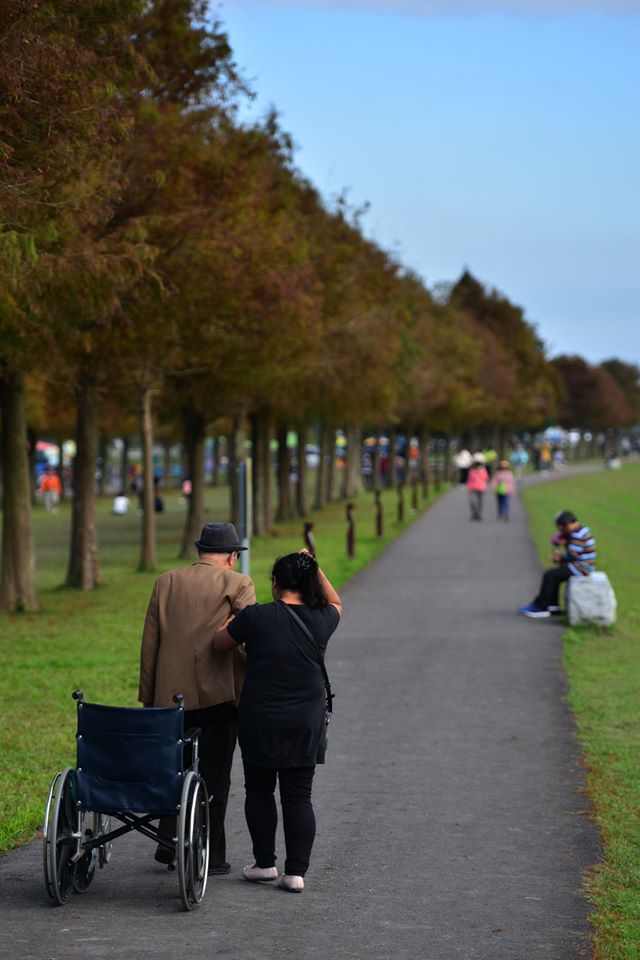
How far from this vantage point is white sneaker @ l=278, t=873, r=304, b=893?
7.44 metres

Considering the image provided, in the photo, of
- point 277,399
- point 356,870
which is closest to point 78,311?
point 356,870

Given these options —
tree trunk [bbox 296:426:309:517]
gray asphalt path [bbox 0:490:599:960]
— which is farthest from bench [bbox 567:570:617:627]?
tree trunk [bbox 296:426:309:517]

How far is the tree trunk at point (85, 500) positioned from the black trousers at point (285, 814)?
18.8 meters

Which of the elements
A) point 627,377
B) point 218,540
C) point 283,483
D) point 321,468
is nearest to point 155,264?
point 218,540

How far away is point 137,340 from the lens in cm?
2314

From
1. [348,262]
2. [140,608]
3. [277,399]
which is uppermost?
[348,262]

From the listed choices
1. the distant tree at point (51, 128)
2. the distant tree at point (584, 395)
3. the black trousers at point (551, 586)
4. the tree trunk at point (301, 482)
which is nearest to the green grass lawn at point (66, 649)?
the distant tree at point (51, 128)

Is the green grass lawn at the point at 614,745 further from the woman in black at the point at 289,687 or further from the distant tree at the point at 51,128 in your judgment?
the distant tree at the point at 51,128

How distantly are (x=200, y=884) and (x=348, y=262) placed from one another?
3281cm

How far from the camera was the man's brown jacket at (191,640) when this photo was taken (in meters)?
7.64

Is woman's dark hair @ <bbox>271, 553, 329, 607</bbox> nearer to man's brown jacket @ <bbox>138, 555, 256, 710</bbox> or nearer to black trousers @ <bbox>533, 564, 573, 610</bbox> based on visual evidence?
man's brown jacket @ <bbox>138, 555, 256, 710</bbox>

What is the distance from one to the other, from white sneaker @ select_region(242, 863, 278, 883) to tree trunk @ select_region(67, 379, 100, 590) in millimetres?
18713

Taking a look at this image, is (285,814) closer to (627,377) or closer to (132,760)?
(132,760)

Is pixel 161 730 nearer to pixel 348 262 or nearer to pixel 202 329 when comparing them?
pixel 202 329
